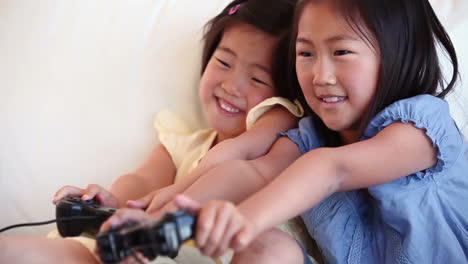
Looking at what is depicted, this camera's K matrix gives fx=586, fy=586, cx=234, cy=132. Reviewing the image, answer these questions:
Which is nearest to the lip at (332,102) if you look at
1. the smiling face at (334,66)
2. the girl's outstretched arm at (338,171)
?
the smiling face at (334,66)

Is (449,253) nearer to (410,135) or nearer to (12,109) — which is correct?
(410,135)

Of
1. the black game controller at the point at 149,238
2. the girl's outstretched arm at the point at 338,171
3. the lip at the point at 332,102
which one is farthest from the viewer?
the lip at the point at 332,102

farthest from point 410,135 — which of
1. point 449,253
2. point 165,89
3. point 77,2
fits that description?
point 77,2

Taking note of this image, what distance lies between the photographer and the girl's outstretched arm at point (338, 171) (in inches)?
28.9

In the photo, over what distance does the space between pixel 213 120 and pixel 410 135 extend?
0.49 m

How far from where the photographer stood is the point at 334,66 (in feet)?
3.03

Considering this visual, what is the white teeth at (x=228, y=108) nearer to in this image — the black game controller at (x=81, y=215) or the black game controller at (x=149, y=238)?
the black game controller at (x=81, y=215)

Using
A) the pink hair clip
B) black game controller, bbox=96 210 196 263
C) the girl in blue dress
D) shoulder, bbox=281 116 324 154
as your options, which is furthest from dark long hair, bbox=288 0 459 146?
black game controller, bbox=96 210 196 263

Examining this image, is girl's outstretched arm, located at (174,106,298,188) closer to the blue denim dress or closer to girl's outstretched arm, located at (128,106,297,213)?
girl's outstretched arm, located at (128,106,297,213)

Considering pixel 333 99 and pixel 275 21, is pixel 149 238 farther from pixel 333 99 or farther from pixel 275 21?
pixel 275 21

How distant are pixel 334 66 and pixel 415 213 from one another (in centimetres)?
26

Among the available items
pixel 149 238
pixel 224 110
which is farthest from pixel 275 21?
pixel 149 238

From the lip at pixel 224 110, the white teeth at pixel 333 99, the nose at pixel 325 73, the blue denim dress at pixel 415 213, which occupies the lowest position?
the blue denim dress at pixel 415 213

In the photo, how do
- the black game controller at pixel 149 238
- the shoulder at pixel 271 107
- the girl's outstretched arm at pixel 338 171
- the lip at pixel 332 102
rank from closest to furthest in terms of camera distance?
the black game controller at pixel 149 238
the girl's outstretched arm at pixel 338 171
the lip at pixel 332 102
the shoulder at pixel 271 107
